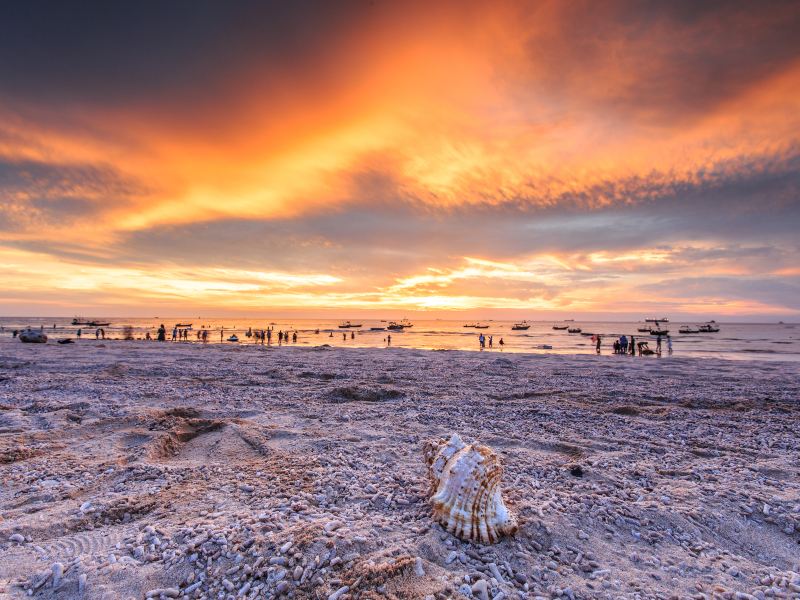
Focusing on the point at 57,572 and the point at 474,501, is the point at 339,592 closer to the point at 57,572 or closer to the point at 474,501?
the point at 474,501

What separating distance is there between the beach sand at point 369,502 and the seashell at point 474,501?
132mm

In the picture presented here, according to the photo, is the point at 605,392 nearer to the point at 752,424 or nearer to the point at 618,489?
the point at 752,424

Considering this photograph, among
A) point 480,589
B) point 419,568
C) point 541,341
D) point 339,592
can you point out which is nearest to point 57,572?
point 339,592

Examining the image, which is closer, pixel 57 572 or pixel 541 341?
pixel 57 572

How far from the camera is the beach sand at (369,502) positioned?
321 centimetres

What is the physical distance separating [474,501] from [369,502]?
1476 mm

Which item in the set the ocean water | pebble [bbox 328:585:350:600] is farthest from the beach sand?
the ocean water

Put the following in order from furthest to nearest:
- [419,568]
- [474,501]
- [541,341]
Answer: [541,341]
[474,501]
[419,568]

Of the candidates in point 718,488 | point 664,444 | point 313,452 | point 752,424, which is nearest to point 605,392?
point 752,424

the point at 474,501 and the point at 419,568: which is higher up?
the point at 474,501

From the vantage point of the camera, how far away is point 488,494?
12.3ft

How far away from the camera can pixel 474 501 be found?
12.2ft

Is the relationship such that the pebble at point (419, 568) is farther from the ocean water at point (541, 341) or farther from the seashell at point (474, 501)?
the ocean water at point (541, 341)

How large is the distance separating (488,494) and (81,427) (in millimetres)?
8311
